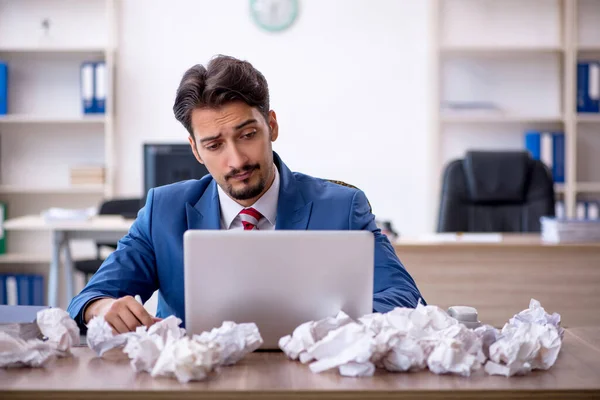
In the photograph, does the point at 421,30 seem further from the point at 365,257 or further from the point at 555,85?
the point at 365,257

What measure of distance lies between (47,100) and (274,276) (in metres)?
4.06

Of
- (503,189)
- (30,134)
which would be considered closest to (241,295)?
(503,189)

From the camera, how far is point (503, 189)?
3.60 m

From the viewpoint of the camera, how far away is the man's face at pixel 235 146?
1.75 metres

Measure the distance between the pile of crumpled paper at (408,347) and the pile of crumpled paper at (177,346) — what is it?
8 centimetres

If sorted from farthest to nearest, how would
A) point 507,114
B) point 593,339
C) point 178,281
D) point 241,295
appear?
point 507,114 → point 178,281 → point 593,339 → point 241,295

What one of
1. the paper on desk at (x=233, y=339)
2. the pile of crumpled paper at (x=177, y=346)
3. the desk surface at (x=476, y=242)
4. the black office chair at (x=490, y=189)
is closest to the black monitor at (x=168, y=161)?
the desk surface at (x=476, y=242)

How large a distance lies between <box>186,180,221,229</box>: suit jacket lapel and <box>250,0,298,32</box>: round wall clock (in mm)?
3215

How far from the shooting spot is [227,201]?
1.86 meters

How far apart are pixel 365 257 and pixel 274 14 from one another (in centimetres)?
384

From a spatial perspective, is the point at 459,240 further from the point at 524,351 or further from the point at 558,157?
the point at 524,351

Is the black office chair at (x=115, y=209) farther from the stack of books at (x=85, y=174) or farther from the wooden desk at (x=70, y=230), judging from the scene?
the stack of books at (x=85, y=174)

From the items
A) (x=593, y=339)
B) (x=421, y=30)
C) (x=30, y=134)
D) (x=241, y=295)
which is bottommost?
(x=593, y=339)

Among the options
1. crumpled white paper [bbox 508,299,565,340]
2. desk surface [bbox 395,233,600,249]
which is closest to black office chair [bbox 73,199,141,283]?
desk surface [bbox 395,233,600,249]
